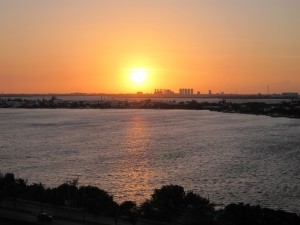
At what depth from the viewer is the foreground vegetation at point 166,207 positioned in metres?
15.0

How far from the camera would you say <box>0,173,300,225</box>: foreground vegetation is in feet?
49.3

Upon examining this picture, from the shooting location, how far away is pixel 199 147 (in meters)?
40.8

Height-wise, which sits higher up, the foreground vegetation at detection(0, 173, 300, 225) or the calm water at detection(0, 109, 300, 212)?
the foreground vegetation at detection(0, 173, 300, 225)

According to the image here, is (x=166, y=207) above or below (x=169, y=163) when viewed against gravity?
above

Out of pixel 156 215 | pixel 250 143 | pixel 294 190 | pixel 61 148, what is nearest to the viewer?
pixel 156 215

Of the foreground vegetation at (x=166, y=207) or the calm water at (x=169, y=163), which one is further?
the calm water at (x=169, y=163)

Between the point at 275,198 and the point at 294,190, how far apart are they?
6.37ft

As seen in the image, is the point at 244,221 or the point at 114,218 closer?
the point at 244,221

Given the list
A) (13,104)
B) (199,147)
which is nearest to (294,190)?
(199,147)

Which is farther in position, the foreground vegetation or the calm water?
the calm water

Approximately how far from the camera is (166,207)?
16.0m

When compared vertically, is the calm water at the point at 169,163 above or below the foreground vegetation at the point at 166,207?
below

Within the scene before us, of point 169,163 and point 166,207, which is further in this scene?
point 169,163

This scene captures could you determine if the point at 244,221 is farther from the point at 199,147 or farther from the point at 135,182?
the point at 199,147
